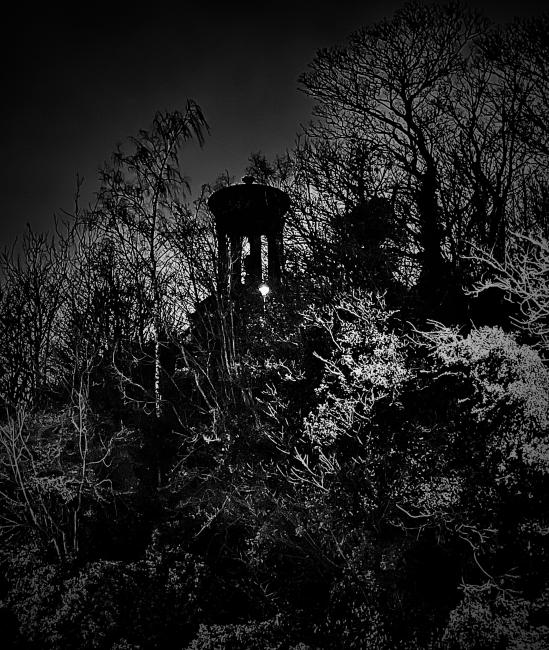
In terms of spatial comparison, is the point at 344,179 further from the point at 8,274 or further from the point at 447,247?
the point at 8,274

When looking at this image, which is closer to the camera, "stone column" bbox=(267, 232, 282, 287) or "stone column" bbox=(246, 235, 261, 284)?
"stone column" bbox=(267, 232, 282, 287)

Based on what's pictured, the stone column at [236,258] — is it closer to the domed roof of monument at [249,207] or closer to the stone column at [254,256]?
the domed roof of monument at [249,207]


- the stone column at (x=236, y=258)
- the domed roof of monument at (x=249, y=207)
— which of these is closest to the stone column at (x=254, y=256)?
the domed roof of monument at (x=249, y=207)

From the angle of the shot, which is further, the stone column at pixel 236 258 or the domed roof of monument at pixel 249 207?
the domed roof of monument at pixel 249 207

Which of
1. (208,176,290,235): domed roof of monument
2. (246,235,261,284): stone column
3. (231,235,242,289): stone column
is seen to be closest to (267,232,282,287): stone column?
(208,176,290,235): domed roof of monument

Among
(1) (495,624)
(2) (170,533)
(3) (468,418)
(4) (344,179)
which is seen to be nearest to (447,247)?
(4) (344,179)

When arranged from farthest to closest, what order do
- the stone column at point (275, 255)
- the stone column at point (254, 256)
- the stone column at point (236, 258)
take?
the stone column at point (254, 256) < the stone column at point (275, 255) < the stone column at point (236, 258)

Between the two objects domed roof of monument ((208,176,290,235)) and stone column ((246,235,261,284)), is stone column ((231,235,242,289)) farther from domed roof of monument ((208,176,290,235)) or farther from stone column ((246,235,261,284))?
stone column ((246,235,261,284))

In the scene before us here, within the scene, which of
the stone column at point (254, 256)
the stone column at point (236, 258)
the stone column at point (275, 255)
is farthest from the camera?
the stone column at point (254, 256)

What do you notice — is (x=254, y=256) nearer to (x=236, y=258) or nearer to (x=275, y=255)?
(x=275, y=255)

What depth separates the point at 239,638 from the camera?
22.5 ft

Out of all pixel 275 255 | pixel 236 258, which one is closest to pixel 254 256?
pixel 275 255

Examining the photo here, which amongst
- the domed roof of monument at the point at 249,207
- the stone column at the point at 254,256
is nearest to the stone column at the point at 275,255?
the domed roof of monument at the point at 249,207

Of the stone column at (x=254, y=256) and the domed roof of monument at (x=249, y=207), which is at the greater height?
the domed roof of monument at (x=249, y=207)
